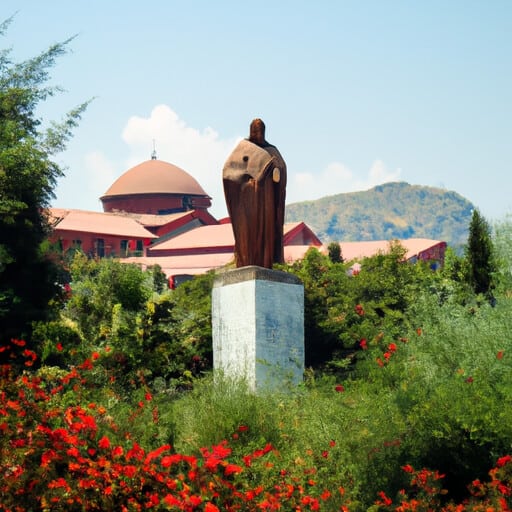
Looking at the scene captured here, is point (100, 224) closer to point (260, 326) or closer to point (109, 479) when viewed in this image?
point (260, 326)

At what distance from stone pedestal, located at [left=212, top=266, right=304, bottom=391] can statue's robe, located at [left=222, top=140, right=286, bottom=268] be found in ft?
1.39

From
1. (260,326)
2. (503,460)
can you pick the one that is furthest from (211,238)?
(503,460)

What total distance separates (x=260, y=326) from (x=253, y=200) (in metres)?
1.71

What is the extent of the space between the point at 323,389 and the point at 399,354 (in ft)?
3.94

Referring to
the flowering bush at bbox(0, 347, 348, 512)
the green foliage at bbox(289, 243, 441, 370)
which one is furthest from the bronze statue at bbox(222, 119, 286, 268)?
the flowering bush at bbox(0, 347, 348, 512)

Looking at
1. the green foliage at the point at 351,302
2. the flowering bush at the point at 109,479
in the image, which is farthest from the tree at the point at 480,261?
the flowering bush at the point at 109,479

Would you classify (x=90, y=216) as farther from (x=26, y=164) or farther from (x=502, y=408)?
(x=502, y=408)

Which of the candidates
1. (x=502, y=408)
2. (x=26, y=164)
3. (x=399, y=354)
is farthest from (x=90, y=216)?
(x=502, y=408)

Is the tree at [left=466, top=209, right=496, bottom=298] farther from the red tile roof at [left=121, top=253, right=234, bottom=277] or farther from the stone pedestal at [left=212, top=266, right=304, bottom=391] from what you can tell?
the red tile roof at [left=121, top=253, right=234, bottom=277]

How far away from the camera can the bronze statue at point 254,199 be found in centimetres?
1167

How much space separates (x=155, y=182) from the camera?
221ft

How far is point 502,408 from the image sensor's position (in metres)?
7.05

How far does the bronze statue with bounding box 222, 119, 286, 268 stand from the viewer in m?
11.7

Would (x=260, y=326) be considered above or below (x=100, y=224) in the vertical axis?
below
